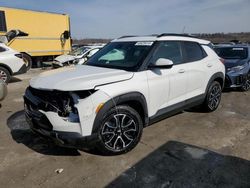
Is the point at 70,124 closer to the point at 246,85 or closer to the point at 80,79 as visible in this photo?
the point at 80,79

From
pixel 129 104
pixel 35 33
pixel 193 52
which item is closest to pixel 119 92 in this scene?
pixel 129 104

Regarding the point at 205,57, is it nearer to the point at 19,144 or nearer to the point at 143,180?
the point at 143,180

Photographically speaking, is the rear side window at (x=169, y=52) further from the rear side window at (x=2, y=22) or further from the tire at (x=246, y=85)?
the rear side window at (x=2, y=22)

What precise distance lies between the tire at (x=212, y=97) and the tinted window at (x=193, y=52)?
786mm

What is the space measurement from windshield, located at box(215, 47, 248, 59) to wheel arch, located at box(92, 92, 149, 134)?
5938 mm

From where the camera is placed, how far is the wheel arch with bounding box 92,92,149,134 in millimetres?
3152

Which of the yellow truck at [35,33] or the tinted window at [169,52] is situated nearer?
the tinted window at [169,52]

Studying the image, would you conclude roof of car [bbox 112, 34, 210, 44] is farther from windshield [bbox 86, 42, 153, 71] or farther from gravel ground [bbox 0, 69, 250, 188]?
gravel ground [bbox 0, 69, 250, 188]

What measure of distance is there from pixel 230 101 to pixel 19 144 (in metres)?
5.52

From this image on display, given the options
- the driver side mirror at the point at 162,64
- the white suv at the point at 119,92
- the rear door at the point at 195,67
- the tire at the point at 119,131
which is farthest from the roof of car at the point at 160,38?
the tire at the point at 119,131

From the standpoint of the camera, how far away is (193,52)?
15.8 ft

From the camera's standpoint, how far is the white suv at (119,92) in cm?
307

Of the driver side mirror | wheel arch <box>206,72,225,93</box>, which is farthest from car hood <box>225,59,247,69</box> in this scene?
the driver side mirror

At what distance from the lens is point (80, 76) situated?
3.42m
